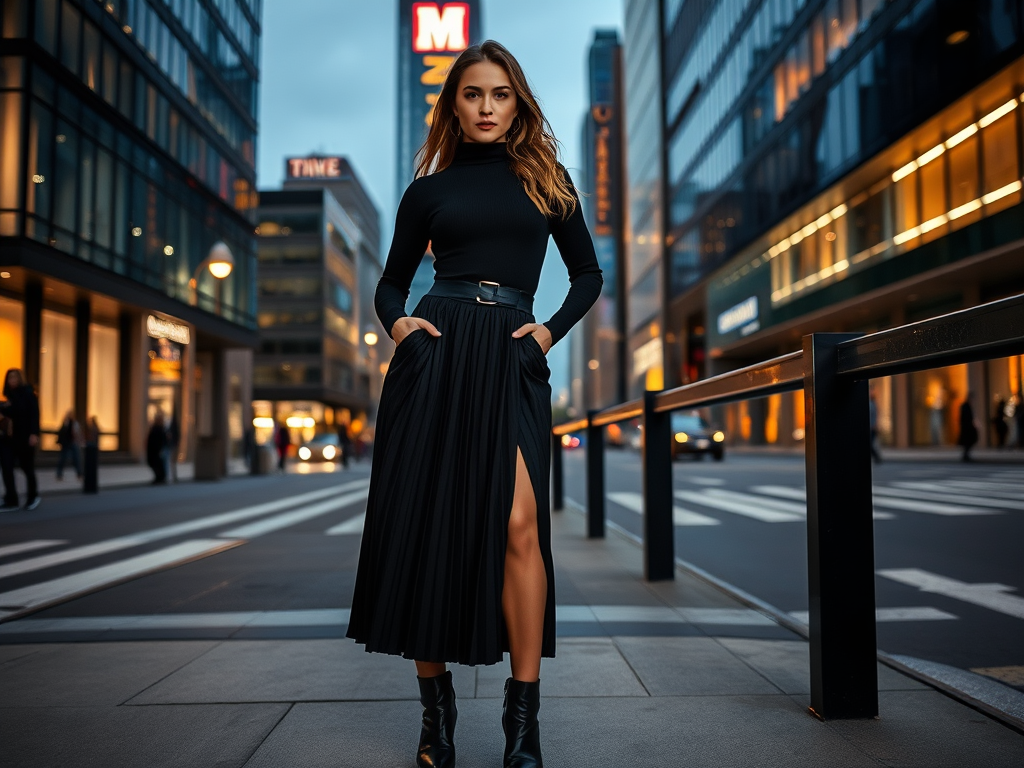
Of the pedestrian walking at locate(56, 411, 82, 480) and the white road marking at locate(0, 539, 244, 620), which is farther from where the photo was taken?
the pedestrian walking at locate(56, 411, 82, 480)

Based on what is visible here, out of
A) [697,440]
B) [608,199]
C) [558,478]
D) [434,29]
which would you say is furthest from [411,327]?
[608,199]

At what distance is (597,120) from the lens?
306 ft

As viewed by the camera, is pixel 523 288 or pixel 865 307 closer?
pixel 523 288

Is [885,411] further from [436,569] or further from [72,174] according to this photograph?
[436,569]

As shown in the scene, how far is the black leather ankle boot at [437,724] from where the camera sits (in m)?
2.21

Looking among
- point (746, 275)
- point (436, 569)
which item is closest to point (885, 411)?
point (746, 275)

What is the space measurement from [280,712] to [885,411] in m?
29.9

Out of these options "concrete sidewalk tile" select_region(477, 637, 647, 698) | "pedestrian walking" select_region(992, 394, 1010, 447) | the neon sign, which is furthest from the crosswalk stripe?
the neon sign

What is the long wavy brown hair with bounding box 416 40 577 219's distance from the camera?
257 centimetres

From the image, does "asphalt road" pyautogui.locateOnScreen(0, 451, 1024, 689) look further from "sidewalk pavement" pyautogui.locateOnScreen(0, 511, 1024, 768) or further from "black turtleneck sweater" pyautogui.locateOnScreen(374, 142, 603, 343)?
"black turtleneck sweater" pyautogui.locateOnScreen(374, 142, 603, 343)

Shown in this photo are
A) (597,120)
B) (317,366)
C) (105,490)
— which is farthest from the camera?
(597,120)

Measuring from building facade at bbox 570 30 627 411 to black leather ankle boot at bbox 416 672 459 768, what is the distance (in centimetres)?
7927

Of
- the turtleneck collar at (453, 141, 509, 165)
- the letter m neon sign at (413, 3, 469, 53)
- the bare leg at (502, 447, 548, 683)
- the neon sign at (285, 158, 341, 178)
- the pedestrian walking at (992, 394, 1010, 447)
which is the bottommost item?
the bare leg at (502, 447, 548, 683)

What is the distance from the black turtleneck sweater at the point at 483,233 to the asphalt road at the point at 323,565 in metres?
1.91
